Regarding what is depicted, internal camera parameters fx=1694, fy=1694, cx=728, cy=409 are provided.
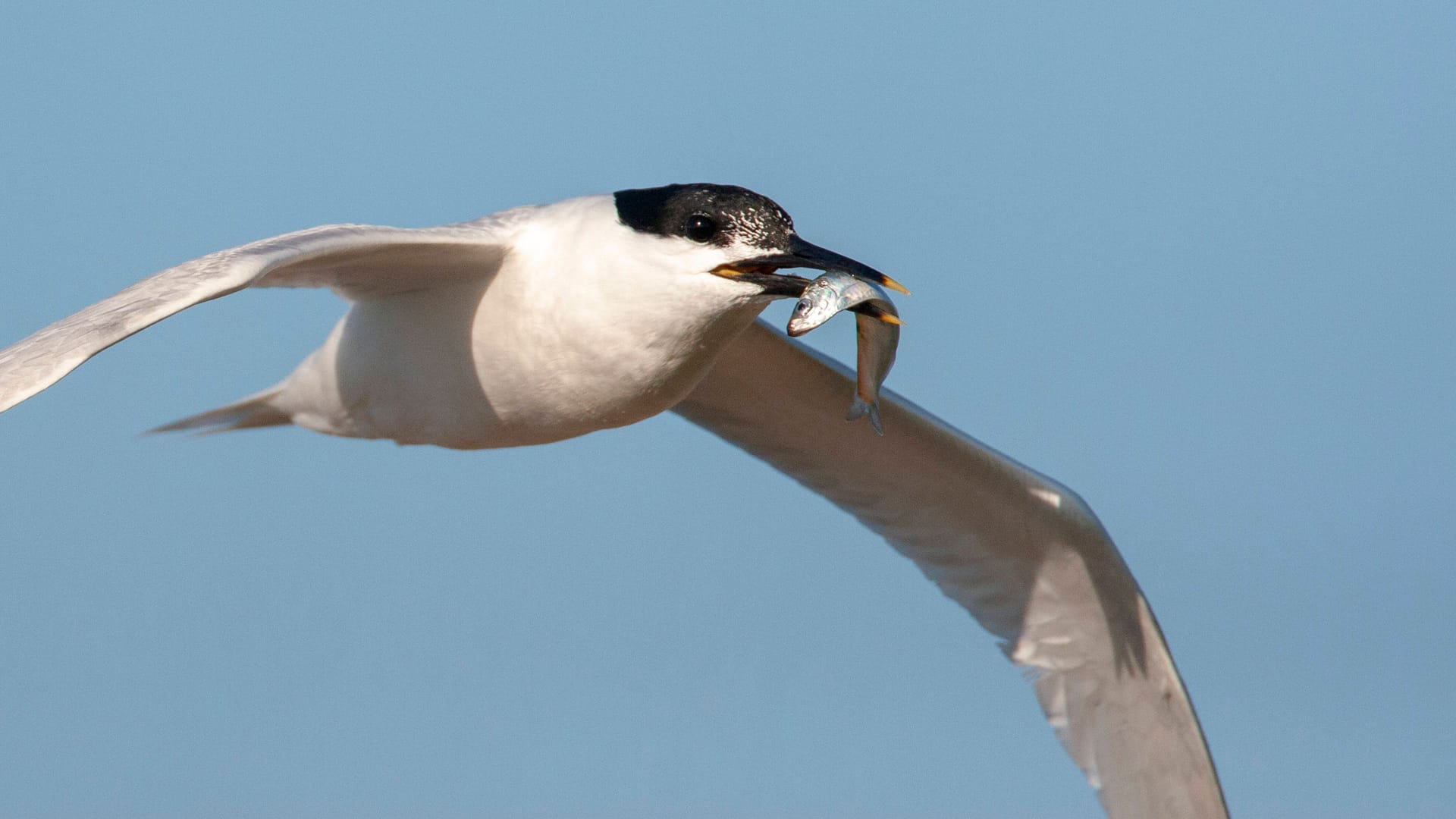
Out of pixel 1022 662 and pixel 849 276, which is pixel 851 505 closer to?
pixel 1022 662

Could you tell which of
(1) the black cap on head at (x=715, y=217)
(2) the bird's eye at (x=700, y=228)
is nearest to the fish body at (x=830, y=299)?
(1) the black cap on head at (x=715, y=217)

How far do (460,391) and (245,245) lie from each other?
1296mm

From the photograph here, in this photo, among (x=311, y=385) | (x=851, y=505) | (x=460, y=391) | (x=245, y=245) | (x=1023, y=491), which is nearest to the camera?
(x=245, y=245)

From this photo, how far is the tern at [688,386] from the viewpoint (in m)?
5.70

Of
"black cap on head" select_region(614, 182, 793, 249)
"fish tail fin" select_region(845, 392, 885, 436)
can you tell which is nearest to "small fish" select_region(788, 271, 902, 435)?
"fish tail fin" select_region(845, 392, 885, 436)

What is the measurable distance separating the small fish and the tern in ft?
0.40

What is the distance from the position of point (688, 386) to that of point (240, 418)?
2889 mm

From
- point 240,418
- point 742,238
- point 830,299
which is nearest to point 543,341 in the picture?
point 742,238

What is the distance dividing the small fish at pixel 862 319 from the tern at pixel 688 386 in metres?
0.12

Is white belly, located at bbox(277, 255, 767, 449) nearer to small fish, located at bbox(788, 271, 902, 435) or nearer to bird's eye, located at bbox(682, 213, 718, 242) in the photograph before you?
bird's eye, located at bbox(682, 213, 718, 242)

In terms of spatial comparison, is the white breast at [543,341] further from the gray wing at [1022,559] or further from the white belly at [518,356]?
the gray wing at [1022,559]

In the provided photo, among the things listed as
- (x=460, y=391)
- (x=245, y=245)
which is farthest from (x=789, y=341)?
(x=245, y=245)

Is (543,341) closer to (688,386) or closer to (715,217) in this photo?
(688,386)

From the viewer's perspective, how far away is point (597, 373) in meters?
6.05
